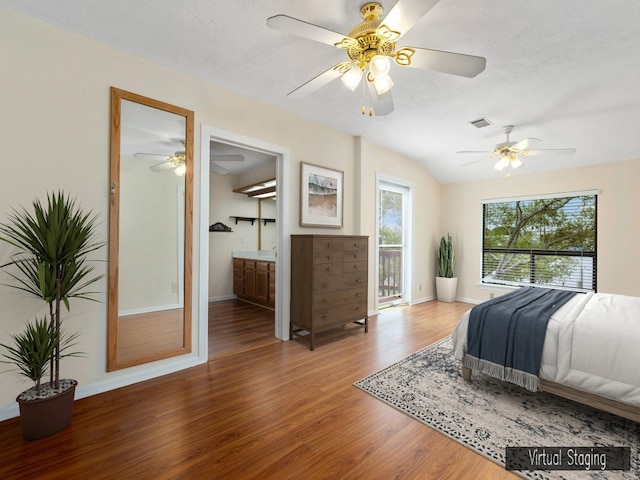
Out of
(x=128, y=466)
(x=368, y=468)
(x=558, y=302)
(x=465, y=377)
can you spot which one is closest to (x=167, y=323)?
(x=128, y=466)

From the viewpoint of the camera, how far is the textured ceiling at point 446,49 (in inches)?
74.5

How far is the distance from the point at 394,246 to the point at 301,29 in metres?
4.15

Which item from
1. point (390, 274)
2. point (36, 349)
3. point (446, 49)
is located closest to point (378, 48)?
point (446, 49)

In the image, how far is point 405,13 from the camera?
4.74 feet

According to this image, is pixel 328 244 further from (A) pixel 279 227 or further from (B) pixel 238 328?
(B) pixel 238 328

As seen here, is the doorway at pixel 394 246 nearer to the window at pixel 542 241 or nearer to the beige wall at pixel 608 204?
the beige wall at pixel 608 204

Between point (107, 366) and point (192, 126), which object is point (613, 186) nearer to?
point (192, 126)

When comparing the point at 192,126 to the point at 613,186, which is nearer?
the point at 192,126

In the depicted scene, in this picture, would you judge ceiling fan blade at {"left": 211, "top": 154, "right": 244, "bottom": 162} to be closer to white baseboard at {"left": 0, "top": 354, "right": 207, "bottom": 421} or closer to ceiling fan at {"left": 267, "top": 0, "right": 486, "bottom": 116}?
ceiling fan at {"left": 267, "top": 0, "right": 486, "bottom": 116}

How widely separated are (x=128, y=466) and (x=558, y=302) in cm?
333

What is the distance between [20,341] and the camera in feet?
5.51

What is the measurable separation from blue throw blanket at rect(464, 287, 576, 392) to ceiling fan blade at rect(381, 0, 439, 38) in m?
2.11

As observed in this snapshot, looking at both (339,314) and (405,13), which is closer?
(405,13)

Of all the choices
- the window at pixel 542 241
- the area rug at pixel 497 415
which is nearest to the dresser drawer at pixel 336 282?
the area rug at pixel 497 415
